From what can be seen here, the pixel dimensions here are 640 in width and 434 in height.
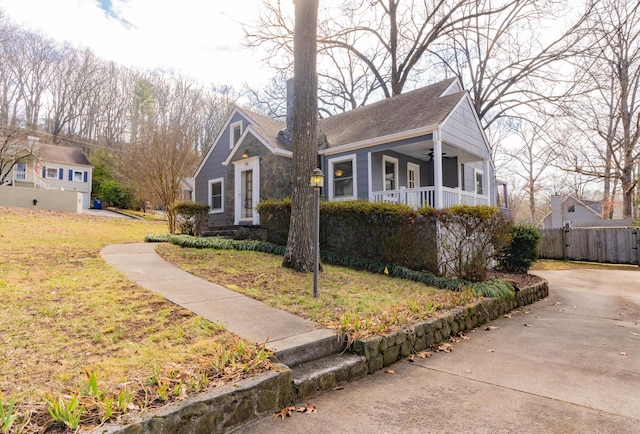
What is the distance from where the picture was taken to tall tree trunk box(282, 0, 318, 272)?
6867mm

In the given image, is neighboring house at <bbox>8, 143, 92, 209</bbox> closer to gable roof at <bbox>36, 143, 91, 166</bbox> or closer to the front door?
gable roof at <bbox>36, 143, 91, 166</bbox>

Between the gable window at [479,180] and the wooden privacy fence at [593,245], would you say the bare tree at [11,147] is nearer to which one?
the gable window at [479,180]

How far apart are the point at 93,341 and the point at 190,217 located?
922cm

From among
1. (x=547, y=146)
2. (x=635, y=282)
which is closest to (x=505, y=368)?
(x=635, y=282)

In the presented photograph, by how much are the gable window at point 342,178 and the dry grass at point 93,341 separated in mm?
7879

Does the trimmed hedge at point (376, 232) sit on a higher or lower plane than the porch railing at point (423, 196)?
lower

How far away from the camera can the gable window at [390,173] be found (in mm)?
11836

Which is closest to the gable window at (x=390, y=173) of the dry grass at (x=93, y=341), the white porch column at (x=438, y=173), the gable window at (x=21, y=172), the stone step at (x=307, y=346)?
the white porch column at (x=438, y=173)

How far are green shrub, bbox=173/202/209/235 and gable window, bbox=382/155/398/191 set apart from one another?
21.7 feet

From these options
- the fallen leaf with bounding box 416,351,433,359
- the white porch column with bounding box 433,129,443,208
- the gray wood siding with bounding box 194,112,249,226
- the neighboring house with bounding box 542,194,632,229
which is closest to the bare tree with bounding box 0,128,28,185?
the gray wood siding with bounding box 194,112,249,226

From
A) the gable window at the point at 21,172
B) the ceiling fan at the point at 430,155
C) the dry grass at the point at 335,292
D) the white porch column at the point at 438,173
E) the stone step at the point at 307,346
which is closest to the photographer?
the stone step at the point at 307,346

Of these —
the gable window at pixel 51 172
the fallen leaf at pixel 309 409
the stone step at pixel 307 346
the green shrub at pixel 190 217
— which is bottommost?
the fallen leaf at pixel 309 409

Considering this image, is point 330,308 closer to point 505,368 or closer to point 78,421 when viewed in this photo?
point 505,368

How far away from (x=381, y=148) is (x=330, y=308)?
23.9 ft
